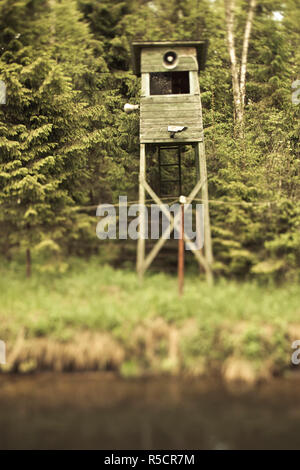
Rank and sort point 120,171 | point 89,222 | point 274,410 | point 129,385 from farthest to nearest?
1. point 120,171
2. point 89,222
3. point 129,385
4. point 274,410

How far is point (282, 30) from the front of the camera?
19.3 metres

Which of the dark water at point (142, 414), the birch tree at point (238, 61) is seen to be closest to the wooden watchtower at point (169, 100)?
the birch tree at point (238, 61)

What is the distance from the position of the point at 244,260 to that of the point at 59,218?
574cm

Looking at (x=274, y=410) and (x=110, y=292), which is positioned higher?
(x=110, y=292)

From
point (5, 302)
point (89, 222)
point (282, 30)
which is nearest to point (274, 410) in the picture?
point (5, 302)

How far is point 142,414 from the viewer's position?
7496 mm

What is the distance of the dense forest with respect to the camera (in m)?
12.1

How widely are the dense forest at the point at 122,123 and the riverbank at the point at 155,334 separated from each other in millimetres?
1998

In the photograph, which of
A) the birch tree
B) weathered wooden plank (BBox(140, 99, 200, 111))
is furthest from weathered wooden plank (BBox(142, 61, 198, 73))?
the birch tree

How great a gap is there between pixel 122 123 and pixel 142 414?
11684mm

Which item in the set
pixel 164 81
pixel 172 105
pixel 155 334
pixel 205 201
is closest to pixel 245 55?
pixel 164 81

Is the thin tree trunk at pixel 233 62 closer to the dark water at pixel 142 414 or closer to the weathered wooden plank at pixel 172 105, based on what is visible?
the weathered wooden plank at pixel 172 105
